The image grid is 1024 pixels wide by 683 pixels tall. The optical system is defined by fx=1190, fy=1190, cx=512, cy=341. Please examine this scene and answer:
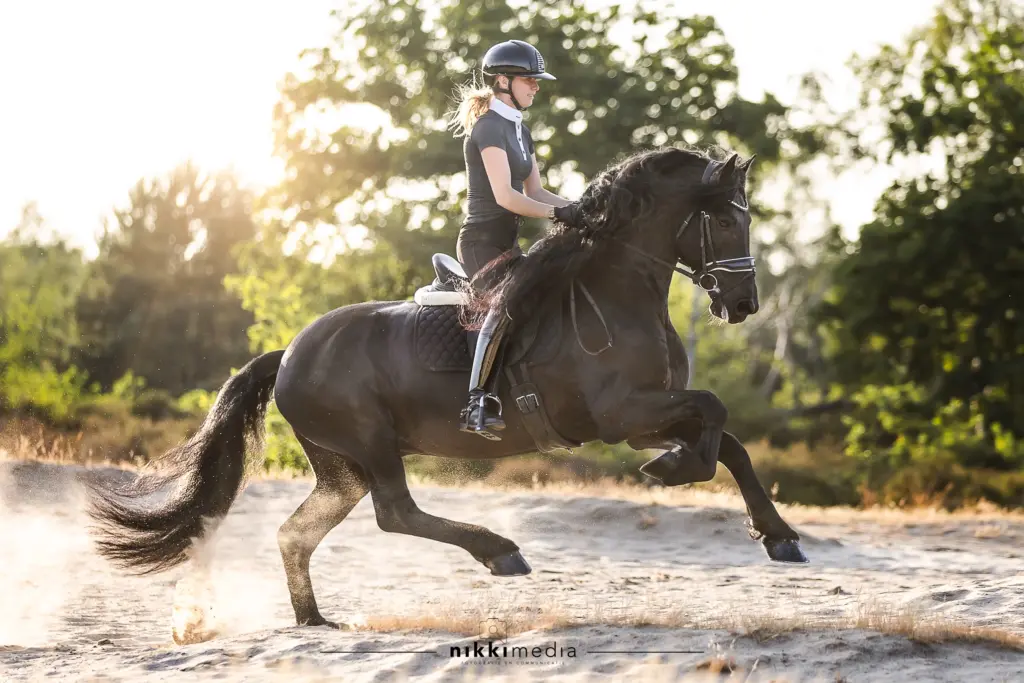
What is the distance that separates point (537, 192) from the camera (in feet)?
25.3

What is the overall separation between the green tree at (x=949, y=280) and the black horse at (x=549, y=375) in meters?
21.7

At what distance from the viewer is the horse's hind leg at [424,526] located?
7379mm

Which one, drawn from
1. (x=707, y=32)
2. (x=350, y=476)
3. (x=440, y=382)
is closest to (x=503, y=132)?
(x=440, y=382)

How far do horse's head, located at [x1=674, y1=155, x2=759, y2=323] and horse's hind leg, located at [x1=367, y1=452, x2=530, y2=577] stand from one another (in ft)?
6.50

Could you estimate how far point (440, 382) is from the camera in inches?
306

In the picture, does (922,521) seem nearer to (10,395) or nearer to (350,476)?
(350,476)

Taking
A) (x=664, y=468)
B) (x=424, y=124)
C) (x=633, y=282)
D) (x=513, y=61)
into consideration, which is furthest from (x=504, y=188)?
(x=424, y=124)

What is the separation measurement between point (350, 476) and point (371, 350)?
99 centimetres

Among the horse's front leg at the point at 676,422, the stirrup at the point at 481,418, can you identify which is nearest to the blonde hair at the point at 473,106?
the stirrup at the point at 481,418

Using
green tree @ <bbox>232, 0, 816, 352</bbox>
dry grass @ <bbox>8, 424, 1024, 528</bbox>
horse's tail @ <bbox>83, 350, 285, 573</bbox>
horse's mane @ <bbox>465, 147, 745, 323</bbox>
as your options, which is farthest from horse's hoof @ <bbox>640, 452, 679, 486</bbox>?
green tree @ <bbox>232, 0, 816, 352</bbox>

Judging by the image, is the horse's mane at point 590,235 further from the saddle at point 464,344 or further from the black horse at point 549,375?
the saddle at point 464,344

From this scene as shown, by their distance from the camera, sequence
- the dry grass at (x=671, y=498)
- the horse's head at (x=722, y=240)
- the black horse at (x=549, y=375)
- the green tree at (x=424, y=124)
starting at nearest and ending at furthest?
the horse's head at (x=722, y=240)
the black horse at (x=549, y=375)
the dry grass at (x=671, y=498)
the green tree at (x=424, y=124)

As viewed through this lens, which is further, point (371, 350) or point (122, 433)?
point (122, 433)

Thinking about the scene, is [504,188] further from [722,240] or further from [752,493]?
[752,493]
